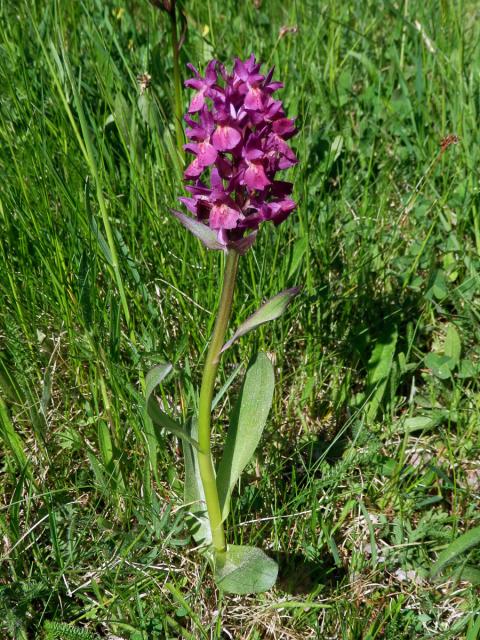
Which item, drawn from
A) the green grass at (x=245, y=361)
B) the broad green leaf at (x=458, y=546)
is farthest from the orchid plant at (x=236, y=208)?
the broad green leaf at (x=458, y=546)

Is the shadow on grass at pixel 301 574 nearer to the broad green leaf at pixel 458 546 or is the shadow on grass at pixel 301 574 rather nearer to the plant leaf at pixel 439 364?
the broad green leaf at pixel 458 546

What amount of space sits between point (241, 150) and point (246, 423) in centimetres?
54

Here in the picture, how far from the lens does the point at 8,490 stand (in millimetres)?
1561

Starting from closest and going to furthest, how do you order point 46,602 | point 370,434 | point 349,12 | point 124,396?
point 46,602
point 124,396
point 370,434
point 349,12

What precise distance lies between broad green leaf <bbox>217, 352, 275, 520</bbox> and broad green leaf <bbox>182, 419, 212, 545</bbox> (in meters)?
0.05

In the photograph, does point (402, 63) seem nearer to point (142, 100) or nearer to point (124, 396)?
point (142, 100)

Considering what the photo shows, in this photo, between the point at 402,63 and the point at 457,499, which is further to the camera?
the point at 402,63

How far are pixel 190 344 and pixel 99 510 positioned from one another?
1.54 feet

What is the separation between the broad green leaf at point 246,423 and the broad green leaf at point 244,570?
0.08 meters

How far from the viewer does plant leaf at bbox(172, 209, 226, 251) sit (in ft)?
4.10

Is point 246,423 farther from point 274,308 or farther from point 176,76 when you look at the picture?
point 176,76

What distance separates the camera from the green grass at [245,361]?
1.41 m

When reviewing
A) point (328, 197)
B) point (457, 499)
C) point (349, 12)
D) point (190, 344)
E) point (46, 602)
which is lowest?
point (457, 499)

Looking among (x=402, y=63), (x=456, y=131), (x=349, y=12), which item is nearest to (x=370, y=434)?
(x=456, y=131)
